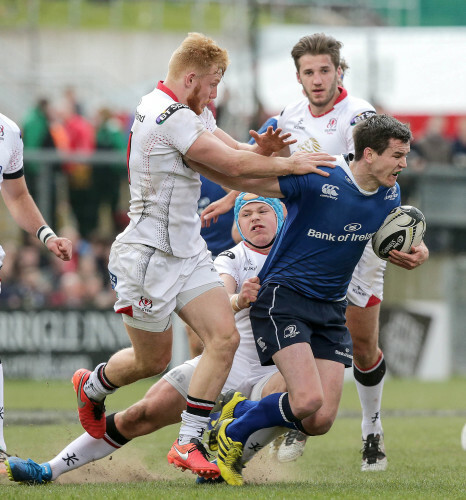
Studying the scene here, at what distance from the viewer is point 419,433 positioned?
959 centimetres

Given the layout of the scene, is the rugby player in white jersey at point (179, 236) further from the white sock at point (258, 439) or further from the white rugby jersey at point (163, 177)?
the white sock at point (258, 439)

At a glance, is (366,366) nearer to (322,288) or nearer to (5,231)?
(322,288)

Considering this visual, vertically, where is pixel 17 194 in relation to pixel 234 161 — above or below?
below

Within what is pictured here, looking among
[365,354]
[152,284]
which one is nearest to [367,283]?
[365,354]

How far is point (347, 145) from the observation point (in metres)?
7.80

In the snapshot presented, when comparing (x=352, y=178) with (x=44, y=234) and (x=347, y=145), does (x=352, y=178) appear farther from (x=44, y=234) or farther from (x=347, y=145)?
(x=44, y=234)

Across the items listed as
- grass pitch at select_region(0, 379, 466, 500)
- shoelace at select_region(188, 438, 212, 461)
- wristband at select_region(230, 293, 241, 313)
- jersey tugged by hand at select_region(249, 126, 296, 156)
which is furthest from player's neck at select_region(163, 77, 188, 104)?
grass pitch at select_region(0, 379, 466, 500)

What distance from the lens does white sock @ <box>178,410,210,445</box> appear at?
6.17 meters

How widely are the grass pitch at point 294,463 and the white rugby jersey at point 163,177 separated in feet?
4.88

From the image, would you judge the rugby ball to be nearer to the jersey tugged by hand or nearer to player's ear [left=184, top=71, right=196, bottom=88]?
the jersey tugged by hand

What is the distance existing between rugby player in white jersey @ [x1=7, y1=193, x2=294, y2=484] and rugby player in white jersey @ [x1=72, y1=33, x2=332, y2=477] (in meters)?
0.26

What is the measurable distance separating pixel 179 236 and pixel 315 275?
891mm

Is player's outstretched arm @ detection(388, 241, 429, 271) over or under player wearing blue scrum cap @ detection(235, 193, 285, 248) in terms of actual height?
under

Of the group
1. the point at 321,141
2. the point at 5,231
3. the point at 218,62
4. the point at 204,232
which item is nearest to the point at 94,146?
the point at 5,231
